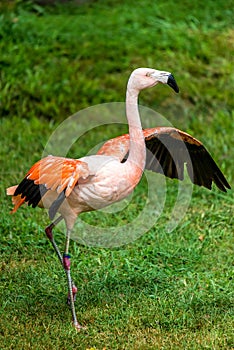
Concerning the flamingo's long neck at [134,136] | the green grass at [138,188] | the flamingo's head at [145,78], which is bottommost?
the green grass at [138,188]

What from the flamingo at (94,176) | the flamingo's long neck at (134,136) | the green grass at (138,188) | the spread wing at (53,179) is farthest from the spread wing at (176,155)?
the green grass at (138,188)

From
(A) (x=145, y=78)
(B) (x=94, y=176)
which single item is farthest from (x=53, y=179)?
(A) (x=145, y=78)

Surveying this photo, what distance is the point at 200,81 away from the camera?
954 centimetres

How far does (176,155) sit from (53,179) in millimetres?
1250

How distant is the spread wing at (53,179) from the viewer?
4.69 meters

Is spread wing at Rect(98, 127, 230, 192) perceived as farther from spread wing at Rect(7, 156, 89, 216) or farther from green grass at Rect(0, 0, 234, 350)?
green grass at Rect(0, 0, 234, 350)

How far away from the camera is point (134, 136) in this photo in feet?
16.1

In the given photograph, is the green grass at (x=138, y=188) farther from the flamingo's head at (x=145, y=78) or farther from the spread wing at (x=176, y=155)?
the flamingo's head at (x=145, y=78)

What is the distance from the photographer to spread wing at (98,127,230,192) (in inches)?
208

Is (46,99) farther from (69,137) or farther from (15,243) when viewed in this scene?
(15,243)

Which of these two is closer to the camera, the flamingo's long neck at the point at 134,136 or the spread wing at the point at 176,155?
the flamingo's long neck at the point at 134,136

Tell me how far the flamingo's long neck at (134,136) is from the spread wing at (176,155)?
0.29 meters

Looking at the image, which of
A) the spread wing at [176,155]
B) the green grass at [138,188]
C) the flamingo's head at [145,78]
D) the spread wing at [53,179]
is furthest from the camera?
the spread wing at [176,155]

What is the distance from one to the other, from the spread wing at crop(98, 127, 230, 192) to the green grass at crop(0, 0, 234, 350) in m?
0.80
